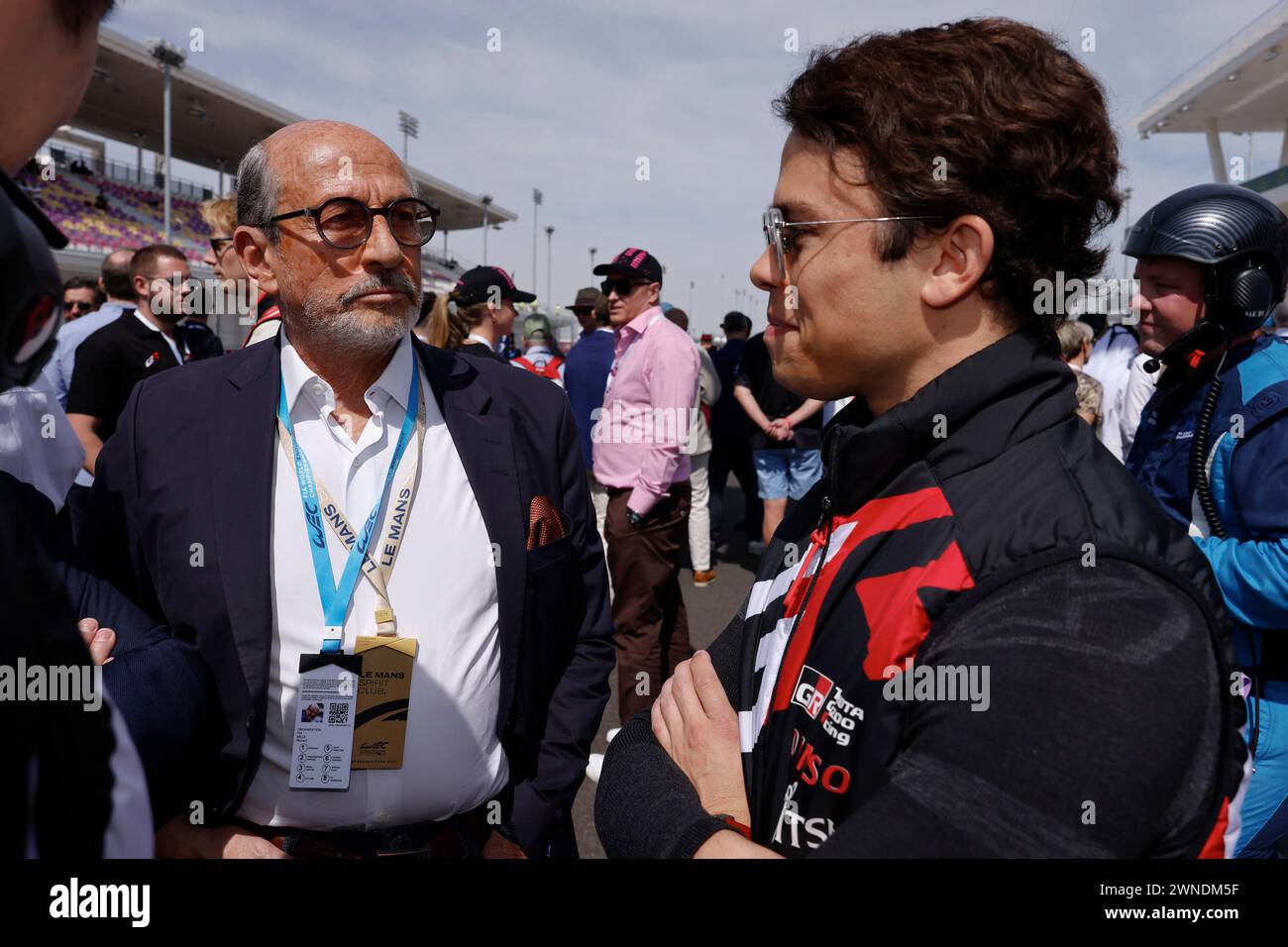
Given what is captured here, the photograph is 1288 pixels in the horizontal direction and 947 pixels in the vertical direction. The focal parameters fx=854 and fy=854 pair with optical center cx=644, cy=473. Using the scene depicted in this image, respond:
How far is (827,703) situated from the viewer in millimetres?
1084

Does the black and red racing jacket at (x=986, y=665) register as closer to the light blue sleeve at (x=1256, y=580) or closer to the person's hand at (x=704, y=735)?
the person's hand at (x=704, y=735)

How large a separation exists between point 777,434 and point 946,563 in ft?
19.2

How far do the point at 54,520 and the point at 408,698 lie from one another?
705 millimetres

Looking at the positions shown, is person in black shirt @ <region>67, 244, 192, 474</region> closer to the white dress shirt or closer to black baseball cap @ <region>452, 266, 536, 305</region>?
black baseball cap @ <region>452, 266, 536, 305</region>

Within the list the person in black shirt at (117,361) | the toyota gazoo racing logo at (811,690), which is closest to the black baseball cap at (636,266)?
the person in black shirt at (117,361)

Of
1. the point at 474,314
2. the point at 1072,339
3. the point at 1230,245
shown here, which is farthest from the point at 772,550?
the point at 1072,339

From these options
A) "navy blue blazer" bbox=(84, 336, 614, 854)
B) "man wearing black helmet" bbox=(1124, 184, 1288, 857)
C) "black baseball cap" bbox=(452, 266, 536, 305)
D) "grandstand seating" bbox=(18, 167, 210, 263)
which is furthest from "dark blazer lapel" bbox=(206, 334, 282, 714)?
"grandstand seating" bbox=(18, 167, 210, 263)

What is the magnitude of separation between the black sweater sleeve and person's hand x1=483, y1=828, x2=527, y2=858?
0.57 meters

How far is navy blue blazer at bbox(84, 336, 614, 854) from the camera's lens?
1.68 meters

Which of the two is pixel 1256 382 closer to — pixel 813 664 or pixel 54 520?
pixel 813 664

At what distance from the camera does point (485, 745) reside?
1850mm

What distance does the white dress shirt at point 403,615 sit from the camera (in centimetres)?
171
